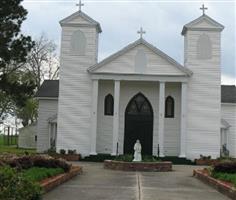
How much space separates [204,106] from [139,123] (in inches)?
190

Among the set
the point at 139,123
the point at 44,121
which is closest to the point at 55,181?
the point at 139,123

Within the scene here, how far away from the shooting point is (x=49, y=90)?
4394 centimetres

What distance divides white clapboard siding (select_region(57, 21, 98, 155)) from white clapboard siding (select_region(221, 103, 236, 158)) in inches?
452

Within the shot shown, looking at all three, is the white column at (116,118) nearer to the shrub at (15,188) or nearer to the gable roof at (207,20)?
the gable roof at (207,20)

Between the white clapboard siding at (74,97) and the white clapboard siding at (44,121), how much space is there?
423cm

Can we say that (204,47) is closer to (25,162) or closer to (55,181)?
(25,162)

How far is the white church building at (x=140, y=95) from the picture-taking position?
120ft

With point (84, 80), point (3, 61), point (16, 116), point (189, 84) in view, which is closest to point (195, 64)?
point (189, 84)

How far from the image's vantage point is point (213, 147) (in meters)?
36.7

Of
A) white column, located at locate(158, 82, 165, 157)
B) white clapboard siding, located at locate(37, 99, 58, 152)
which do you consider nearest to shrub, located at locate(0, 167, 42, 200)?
white column, located at locate(158, 82, 165, 157)

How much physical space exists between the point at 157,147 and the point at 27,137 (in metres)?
20.5

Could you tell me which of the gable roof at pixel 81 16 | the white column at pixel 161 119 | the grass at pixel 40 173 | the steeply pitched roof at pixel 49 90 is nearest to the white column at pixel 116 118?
the white column at pixel 161 119

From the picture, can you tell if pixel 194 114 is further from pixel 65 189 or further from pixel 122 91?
pixel 65 189

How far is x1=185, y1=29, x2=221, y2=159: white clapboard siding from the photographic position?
120ft
